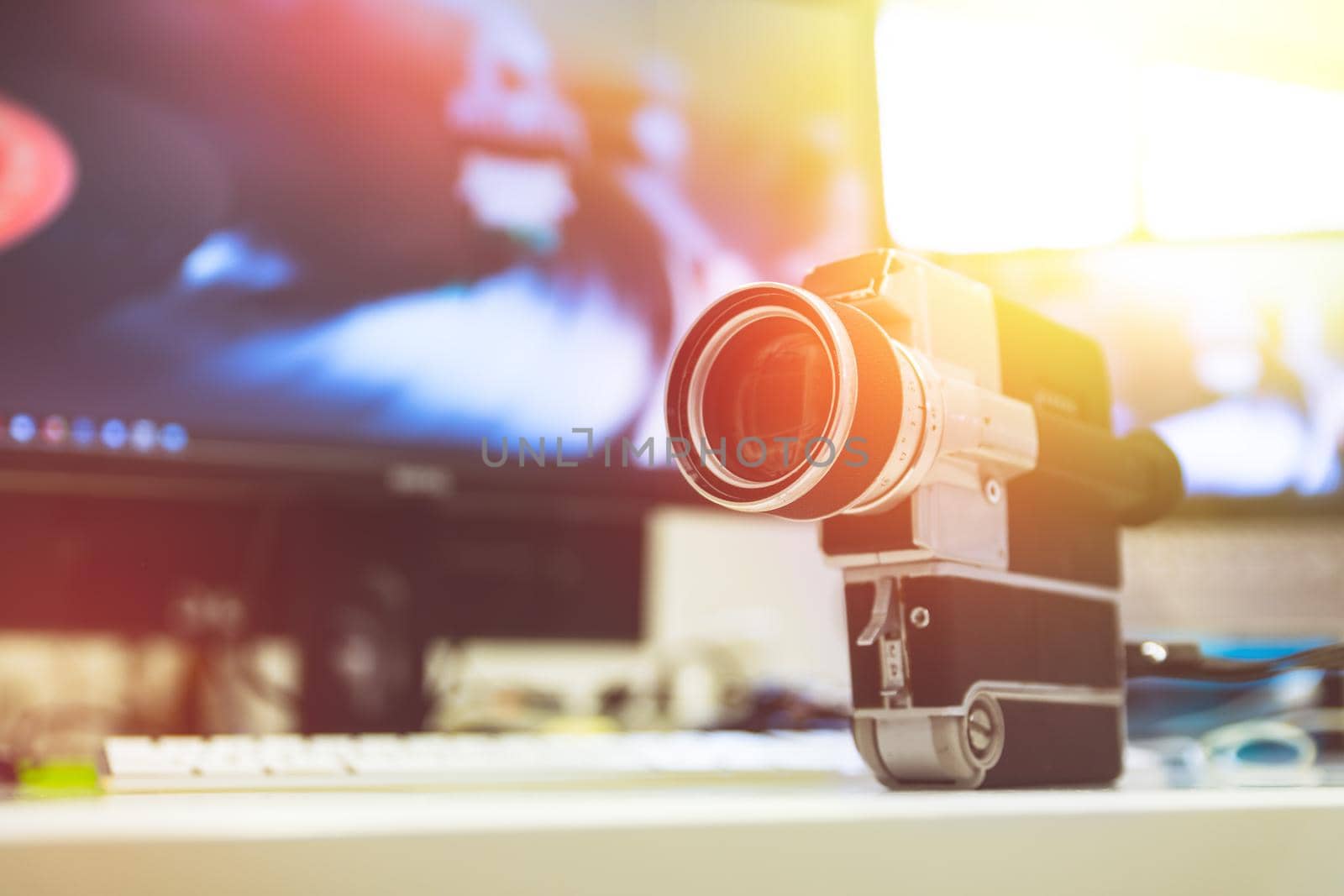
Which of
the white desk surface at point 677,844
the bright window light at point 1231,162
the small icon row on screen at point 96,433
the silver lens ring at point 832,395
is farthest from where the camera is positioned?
the bright window light at point 1231,162

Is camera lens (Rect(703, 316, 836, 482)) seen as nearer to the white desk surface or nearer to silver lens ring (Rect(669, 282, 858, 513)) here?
silver lens ring (Rect(669, 282, 858, 513))

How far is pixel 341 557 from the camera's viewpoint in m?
0.95

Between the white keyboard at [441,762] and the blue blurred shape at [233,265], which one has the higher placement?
the blue blurred shape at [233,265]

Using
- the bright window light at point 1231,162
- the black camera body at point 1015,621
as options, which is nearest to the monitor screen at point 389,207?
the bright window light at point 1231,162

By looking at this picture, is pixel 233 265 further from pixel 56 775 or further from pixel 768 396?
pixel 768 396

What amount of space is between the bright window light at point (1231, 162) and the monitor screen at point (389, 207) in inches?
10.8

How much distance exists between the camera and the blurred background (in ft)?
2.75

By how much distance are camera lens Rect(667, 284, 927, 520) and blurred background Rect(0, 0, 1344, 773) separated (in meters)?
0.43

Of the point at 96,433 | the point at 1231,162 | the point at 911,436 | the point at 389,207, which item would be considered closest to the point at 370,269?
the point at 389,207

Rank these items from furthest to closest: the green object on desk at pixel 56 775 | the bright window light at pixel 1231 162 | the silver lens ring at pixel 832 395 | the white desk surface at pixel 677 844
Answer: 1. the bright window light at pixel 1231 162
2. the green object on desk at pixel 56 775
3. the silver lens ring at pixel 832 395
4. the white desk surface at pixel 677 844

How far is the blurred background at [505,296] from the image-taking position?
0.84 metres

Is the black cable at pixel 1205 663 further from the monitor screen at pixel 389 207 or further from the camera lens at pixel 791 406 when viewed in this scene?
the monitor screen at pixel 389 207

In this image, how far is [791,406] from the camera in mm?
502

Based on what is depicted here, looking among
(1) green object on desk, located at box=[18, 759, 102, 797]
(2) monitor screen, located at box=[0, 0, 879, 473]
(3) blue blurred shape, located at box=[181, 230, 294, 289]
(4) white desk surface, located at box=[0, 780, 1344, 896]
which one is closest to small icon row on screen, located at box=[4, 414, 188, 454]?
(2) monitor screen, located at box=[0, 0, 879, 473]
